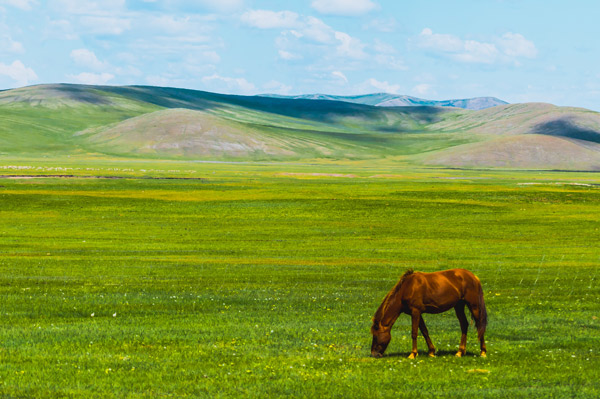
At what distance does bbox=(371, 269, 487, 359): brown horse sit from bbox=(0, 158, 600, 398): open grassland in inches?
38.1

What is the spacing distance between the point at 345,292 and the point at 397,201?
6155cm

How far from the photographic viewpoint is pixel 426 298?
17953 millimetres

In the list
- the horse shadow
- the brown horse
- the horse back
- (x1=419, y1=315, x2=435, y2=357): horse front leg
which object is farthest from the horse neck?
the horse shadow

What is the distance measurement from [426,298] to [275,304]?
10889 mm

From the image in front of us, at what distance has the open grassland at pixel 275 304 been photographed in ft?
55.1

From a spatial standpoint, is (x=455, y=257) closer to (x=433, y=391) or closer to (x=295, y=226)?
(x=295, y=226)

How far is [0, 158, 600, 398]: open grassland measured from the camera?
1680 centimetres

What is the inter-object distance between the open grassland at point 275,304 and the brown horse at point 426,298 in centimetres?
97

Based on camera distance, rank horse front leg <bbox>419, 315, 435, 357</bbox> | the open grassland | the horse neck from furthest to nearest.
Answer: horse front leg <bbox>419, 315, 435, 357</bbox>
the horse neck
the open grassland

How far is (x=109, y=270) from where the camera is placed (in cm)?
3859

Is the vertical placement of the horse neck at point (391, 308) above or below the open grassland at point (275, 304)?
above

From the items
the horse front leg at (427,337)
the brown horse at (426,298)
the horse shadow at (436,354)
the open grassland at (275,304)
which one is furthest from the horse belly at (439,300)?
the horse shadow at (436,354)

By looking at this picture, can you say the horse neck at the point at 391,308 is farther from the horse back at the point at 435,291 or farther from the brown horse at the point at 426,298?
the horse back at the point at 435,291

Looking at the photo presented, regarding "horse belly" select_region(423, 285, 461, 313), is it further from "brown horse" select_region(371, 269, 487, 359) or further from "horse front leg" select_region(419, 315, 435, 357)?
"horse front leg" select_region(419, 315, 435, 357)
